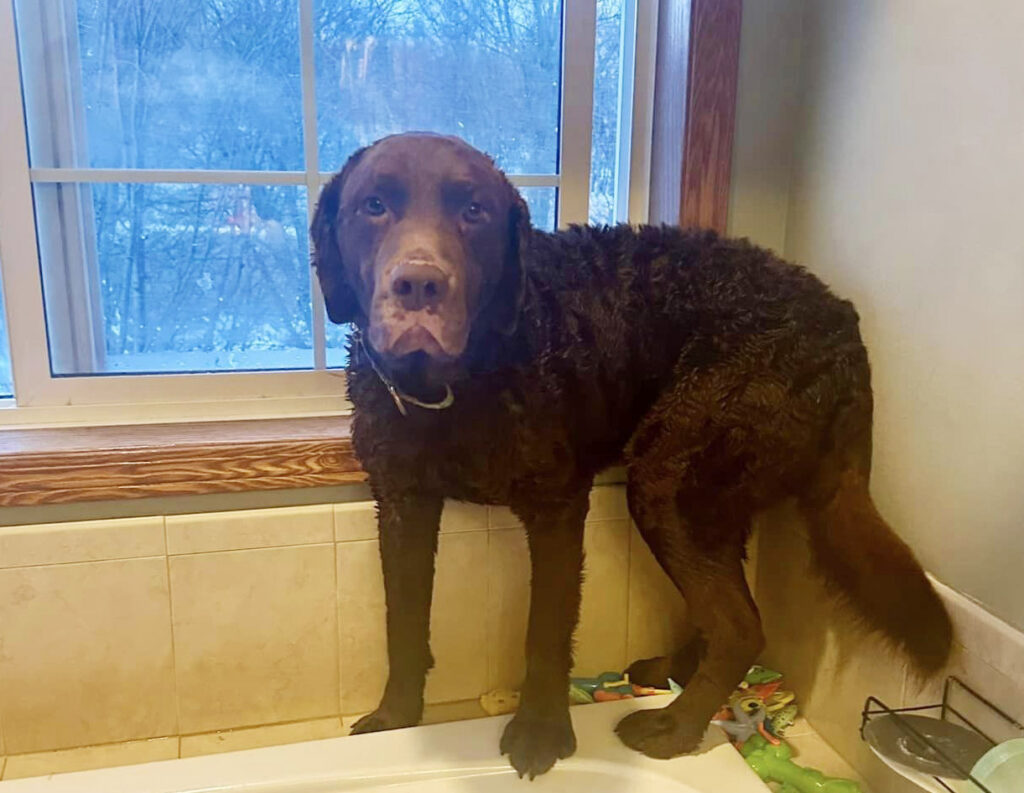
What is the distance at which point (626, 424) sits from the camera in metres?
1.17

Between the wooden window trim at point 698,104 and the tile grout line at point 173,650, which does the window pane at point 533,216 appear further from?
the tile grout line at point 173,650

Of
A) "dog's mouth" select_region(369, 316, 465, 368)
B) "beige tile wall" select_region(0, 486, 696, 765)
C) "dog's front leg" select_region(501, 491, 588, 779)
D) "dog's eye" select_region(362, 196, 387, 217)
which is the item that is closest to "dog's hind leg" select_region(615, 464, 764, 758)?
"dog's front leg" select_region(501, 491, 588, 779)

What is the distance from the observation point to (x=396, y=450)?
3.60ft

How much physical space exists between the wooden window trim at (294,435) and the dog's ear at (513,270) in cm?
39

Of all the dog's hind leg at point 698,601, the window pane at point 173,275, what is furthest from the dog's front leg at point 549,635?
the window pane at point 173,275

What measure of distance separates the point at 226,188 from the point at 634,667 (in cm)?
106

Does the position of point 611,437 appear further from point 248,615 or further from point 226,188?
point 226,188

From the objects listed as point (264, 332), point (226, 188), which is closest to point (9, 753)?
point (264, 332)

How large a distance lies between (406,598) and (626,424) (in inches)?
15.9

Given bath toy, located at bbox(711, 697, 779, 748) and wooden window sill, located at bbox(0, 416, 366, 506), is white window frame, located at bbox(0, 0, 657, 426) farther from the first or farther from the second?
bath toy, located at bbox(711, 697, 779, 748)

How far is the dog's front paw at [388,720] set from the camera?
1.25 metres

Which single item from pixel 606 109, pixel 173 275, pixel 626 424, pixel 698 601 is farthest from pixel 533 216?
pixel 698 601

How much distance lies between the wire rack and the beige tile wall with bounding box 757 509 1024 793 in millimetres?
11

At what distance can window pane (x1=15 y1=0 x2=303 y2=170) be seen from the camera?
1.27 meters
